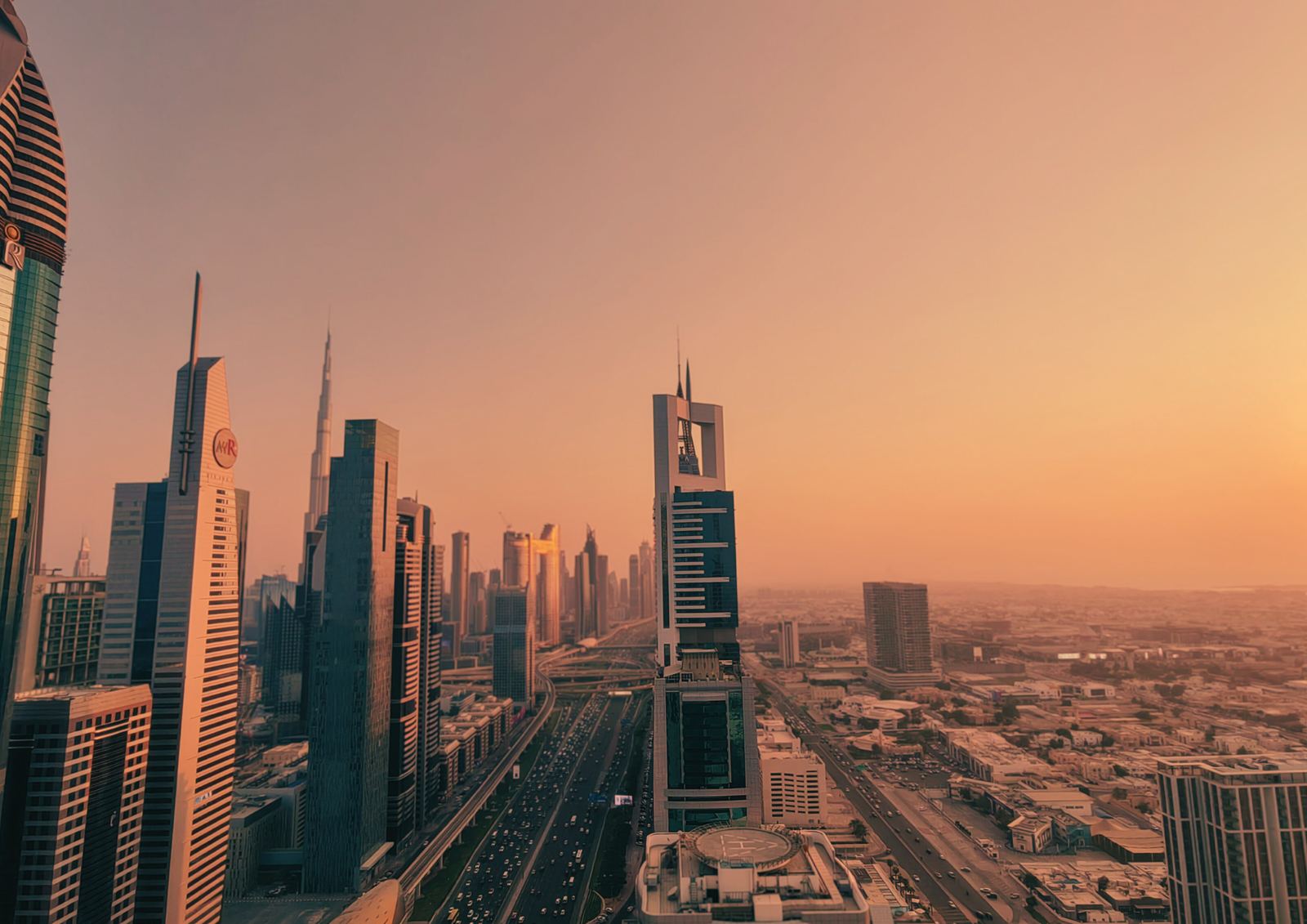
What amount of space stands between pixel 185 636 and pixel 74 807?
1370 centimetres

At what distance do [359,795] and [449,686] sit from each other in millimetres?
120333

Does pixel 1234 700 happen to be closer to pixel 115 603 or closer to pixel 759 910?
pixel 759 910

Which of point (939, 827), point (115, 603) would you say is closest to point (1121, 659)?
point (939, 827)

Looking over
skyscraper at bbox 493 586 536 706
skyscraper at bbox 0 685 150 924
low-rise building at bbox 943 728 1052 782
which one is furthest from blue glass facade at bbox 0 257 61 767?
skyscraper at bbox 493 586 536 706

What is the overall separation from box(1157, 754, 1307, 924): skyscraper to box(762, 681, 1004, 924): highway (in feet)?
74.0

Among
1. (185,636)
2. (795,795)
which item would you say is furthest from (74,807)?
(795,795)

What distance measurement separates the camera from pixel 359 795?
2746 inches

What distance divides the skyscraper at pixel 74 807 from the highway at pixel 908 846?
67044 mm

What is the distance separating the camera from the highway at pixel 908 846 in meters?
66.0

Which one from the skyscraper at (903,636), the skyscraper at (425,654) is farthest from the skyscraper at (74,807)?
the skyscraper at (903,636)

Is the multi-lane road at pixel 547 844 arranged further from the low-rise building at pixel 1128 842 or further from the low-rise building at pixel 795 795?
the low-rise building at pixel 1128 842

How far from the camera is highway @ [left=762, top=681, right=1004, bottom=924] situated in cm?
6600

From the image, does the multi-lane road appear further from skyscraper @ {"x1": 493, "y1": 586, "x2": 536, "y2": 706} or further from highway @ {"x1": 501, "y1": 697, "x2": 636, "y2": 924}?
skyscraper @ {"x1": 493, "y1": 586, "x2": 536, "y2": 706}

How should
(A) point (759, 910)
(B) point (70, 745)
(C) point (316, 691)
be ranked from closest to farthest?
1. (A) point (759, 910)
2. (B) point (70, 745)
3. (C) point (316, 691)
